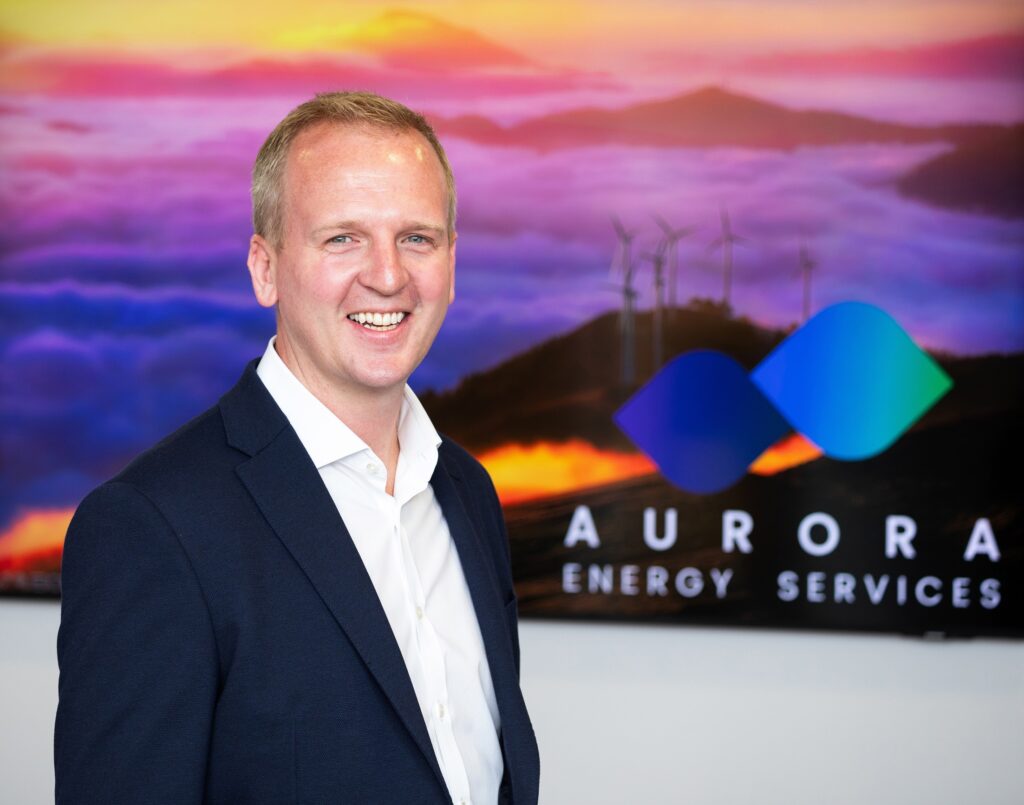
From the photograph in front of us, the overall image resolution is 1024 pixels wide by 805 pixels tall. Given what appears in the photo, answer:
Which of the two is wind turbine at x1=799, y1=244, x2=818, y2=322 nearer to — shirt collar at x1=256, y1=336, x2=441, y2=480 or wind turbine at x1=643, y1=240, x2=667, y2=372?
wind turbine at x1=643, y1=240, x2=667, y2=372

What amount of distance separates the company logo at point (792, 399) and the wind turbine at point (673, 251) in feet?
0.48

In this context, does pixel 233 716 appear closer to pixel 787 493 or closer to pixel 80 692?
pixel 80 692

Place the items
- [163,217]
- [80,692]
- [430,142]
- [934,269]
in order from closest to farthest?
[80,692], [430,142], [934,269], [163,217]

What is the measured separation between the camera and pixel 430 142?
1.48 metres

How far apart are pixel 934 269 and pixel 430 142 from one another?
149 cm

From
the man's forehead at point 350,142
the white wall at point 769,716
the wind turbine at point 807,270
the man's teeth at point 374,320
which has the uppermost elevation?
the wind turbine at point 807,270

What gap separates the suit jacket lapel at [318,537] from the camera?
1260 mm

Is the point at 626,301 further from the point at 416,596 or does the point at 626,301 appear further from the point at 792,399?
the point at 416,596

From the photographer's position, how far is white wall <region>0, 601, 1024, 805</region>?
8.39 feet

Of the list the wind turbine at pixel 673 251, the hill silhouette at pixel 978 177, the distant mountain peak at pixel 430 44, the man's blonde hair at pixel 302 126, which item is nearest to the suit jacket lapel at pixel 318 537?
the man's blonde hair at pixel 302 126

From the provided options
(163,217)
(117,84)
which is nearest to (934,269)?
(163,217)

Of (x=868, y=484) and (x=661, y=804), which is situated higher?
(x=868, y=484)

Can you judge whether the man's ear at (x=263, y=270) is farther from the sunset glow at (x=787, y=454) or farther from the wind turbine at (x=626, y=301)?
the sunset glow at (x=787, y=454)

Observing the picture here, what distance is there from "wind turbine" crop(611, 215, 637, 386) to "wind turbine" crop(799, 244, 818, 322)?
0.38 m
